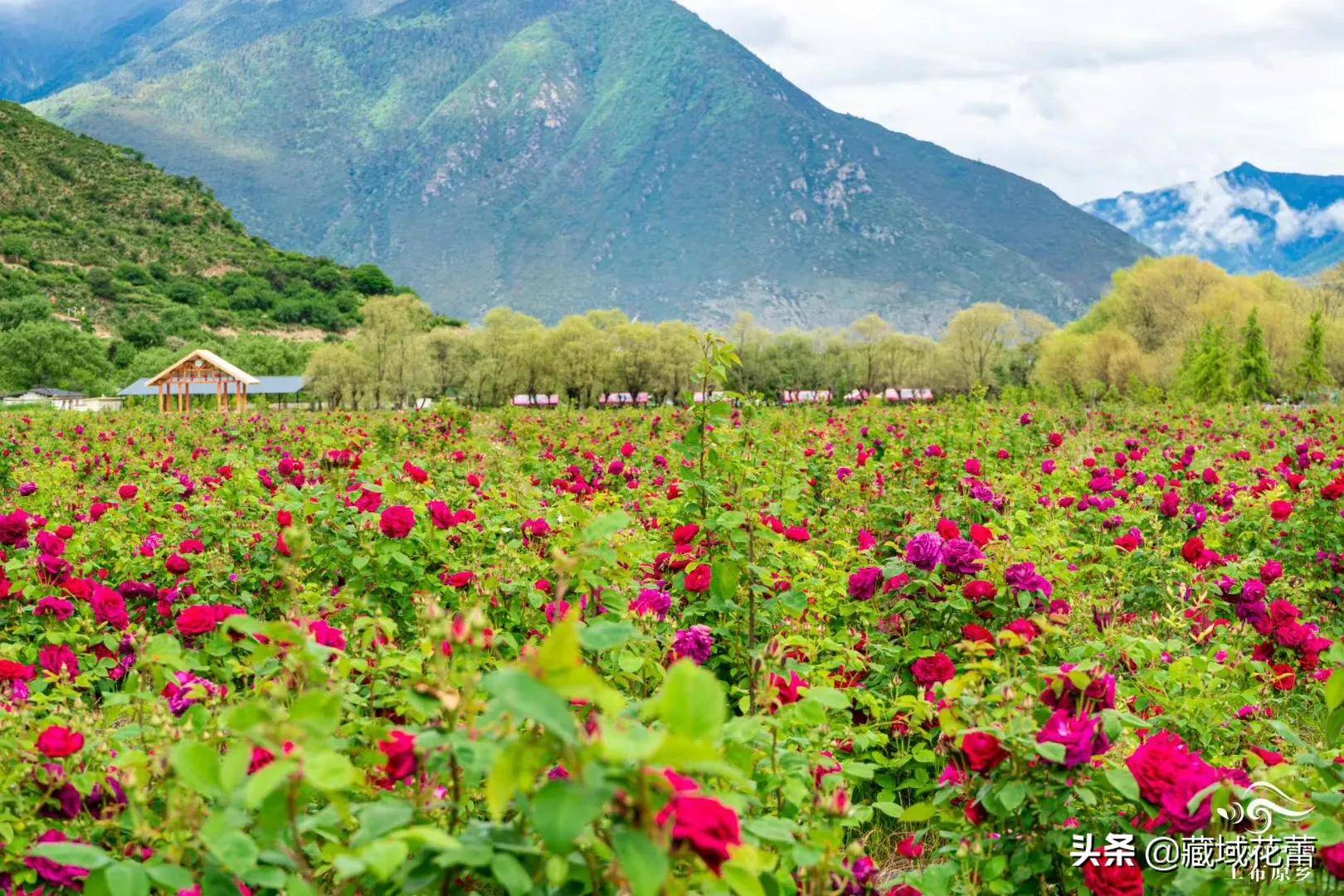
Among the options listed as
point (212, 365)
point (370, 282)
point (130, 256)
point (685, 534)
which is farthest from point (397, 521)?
point (370, 282)

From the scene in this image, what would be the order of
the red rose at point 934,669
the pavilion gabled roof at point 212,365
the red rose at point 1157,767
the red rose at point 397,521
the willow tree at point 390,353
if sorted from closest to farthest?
1. the red rose at point 1157,767
2. the red rose at point 934,669
3. the red rose at point 397,521
4. the pavilion gabled roof at point 212,365
5. the willow tree at point 390,353

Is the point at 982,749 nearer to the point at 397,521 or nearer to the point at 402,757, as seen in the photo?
the point at 402,757

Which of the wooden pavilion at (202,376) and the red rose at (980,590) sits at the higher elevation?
the wooden pavilion at (202,376)

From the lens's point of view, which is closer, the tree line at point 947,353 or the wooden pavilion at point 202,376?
the tree line at point 947,353

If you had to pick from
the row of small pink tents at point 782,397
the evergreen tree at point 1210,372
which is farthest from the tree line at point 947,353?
the row of small pink tents at point 782,397

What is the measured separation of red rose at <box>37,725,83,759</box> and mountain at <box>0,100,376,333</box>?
8544cm

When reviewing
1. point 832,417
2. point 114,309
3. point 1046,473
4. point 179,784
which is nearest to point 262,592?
point 179,784

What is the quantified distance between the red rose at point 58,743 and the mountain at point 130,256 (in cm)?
8544

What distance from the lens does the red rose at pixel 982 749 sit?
2.25m

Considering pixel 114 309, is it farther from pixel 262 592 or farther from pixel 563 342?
pixel 262 592

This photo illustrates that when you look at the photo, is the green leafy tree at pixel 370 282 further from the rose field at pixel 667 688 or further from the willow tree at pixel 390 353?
the rose field at pixel 667 688

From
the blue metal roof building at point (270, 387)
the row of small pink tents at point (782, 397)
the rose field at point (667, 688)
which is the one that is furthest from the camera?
the blue metal roof building at point (270, 387)

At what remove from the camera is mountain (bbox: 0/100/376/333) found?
270 ft

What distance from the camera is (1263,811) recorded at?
7.16 feet
